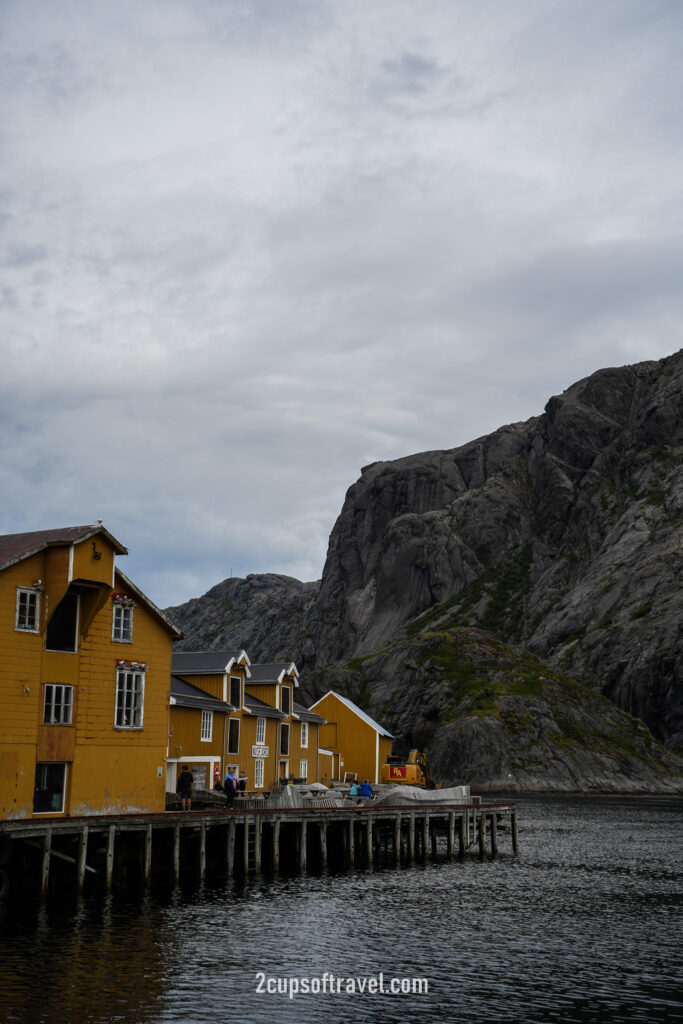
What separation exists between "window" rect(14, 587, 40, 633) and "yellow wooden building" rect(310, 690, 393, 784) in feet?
202

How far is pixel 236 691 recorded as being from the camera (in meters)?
67.5

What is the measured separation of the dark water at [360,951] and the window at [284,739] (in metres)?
25.8

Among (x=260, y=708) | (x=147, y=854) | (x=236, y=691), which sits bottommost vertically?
(x=147, y=854)

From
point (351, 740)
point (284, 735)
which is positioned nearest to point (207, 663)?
point (284, 735)

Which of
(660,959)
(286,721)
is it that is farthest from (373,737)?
(660,959)

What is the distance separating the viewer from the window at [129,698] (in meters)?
45.3

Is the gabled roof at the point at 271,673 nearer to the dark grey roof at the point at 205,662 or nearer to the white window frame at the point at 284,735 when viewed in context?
the white window frame at the point at 284,735

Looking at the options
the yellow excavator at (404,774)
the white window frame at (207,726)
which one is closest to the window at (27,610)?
the white window frame at (207,726)

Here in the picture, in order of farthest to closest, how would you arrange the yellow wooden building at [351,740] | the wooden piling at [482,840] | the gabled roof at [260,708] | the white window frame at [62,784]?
the yellow wooden building at [351,740] → the gabled roof at [260,708] → the wooden piling at [482,840] → the white window frame at [62,784]

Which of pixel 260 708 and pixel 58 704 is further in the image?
pixel 260 708

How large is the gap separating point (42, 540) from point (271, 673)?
37419 millimetres

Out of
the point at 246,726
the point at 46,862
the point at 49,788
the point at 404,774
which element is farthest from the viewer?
the point at 404,774

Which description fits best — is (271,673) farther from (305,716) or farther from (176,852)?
(176,852)

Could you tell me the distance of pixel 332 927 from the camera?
3531 cm
